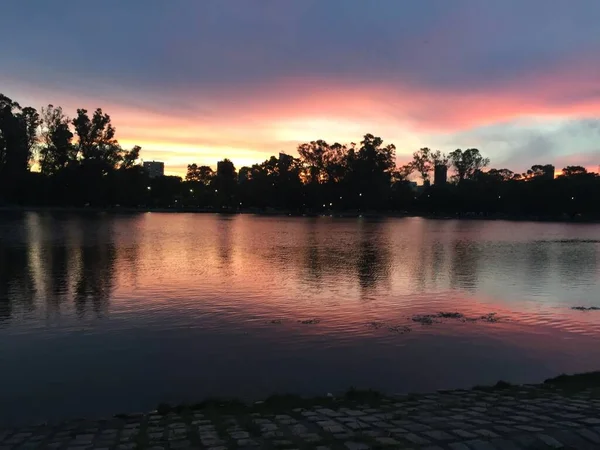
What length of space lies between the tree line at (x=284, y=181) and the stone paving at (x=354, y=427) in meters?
112

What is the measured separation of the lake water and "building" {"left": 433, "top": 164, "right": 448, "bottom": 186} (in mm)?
152842

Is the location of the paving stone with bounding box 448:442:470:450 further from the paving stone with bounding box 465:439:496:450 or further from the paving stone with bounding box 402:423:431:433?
the paving stone with bounding box 402:423:431:433

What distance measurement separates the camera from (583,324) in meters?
13.5

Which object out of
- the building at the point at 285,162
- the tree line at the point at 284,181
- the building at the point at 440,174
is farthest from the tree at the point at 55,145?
the building at the point at 440,174

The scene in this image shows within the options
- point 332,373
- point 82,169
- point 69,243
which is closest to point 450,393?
point 332,373

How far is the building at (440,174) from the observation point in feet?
563

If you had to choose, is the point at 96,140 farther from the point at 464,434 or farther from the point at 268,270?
the point at 464,434

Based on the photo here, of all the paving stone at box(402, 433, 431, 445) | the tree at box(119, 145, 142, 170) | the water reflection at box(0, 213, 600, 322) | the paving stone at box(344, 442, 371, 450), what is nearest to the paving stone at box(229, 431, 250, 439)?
the paving stone at box(344, 442, 371, 450)

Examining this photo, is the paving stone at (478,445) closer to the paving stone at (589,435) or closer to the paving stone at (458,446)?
the paving stone at (458,446)

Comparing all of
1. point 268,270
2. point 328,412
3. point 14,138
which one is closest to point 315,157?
point 14,138

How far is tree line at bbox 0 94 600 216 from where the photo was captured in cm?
11356

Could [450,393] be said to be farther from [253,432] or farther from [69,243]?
[69,243]

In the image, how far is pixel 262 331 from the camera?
12117 millimetres

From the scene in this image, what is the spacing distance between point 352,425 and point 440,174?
576 ft
